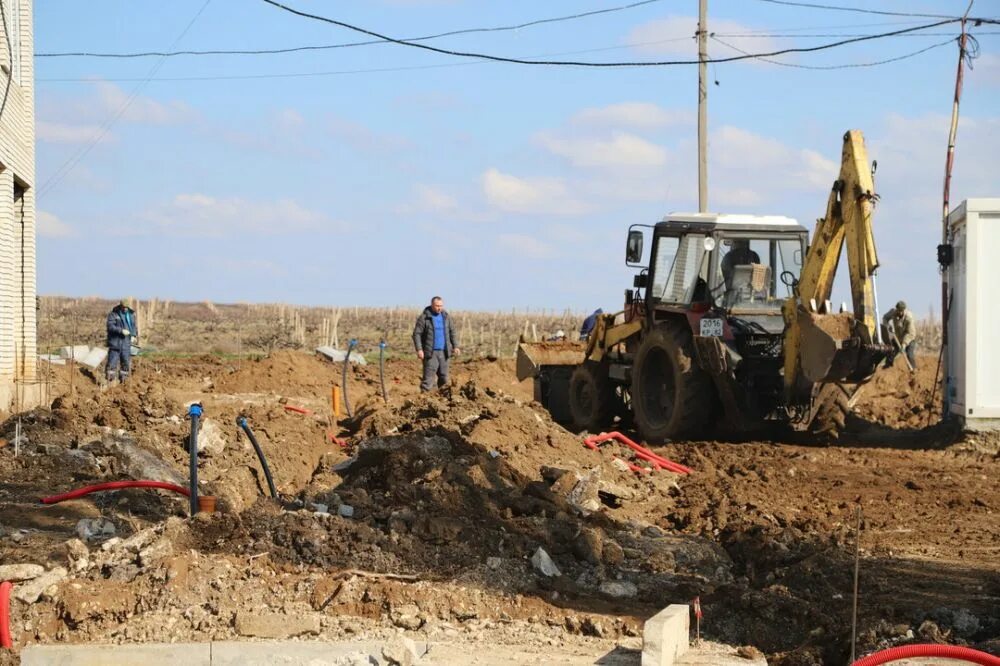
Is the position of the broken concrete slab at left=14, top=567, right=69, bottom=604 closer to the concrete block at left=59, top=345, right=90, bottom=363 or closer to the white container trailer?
the white container trailer

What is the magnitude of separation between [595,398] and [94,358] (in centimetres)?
1318

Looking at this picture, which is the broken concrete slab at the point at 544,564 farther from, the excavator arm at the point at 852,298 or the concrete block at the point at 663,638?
the excavator arm at the point at 852,298

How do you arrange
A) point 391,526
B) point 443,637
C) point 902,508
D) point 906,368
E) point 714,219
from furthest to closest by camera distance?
point 906,368 < point 714,219 < point 902,508 < point 391,526 < point 443,637

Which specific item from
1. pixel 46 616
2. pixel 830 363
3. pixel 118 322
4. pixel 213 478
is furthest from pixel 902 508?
pixel 118 322

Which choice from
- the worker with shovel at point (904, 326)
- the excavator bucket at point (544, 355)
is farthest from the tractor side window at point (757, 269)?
the worker with shovel at point (904, 326)

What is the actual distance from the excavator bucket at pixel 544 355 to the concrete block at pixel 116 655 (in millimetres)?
12039

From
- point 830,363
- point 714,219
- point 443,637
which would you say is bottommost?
point 443,637

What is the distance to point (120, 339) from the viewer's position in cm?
2088

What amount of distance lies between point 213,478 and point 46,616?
4.74 m

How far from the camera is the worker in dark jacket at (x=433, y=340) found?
62.0ft

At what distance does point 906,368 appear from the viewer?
23.0 metres

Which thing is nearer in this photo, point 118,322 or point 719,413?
point 719,413

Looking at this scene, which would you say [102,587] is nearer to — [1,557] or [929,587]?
[1,557]

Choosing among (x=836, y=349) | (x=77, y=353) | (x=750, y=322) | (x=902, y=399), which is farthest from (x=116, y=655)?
(x=77, y=353)
